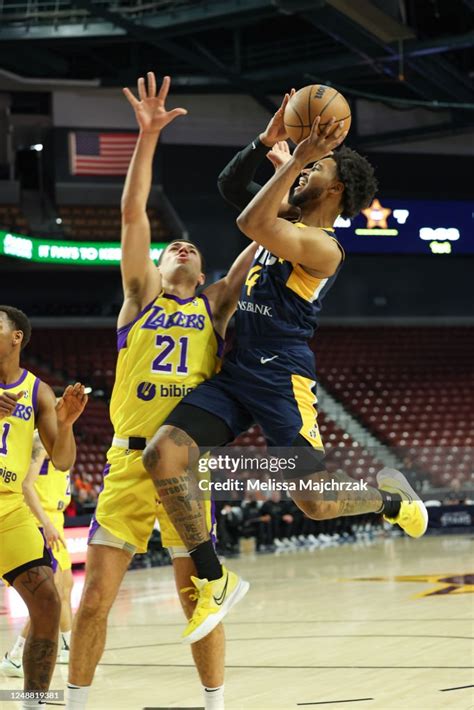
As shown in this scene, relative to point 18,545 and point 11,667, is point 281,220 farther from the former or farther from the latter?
point 11,667

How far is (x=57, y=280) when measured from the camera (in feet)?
87.7

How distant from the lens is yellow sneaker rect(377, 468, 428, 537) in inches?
213

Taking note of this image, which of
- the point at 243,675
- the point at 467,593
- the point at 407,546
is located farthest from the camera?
the point at 407,546

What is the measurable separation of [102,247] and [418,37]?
860 cm

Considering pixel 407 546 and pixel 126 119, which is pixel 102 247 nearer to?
pixel 126 119

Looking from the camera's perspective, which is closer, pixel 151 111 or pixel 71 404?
pixel 151 111

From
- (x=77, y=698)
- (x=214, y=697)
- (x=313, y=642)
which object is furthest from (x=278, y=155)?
(x=313, y=642)

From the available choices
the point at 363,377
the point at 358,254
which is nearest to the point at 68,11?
the point at 358,254

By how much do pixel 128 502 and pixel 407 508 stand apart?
145cm

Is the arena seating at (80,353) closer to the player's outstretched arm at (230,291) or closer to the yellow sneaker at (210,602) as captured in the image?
the player's outstretched arm at (230,291)

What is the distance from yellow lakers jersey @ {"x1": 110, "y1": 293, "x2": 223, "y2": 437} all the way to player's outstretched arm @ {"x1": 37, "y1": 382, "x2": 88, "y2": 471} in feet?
0.68

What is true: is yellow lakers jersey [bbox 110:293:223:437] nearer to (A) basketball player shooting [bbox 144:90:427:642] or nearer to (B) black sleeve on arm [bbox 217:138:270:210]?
(A) basketball player shooting [bbox 144:90:427:642]

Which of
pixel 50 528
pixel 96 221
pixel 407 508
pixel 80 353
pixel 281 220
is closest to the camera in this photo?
pixel 281 220

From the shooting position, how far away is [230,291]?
5762mm
